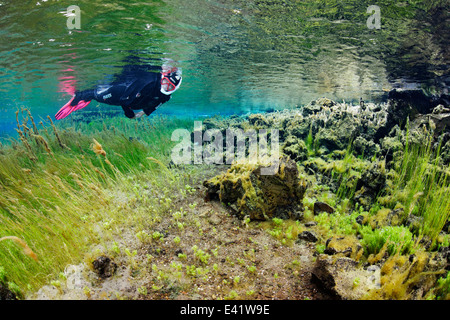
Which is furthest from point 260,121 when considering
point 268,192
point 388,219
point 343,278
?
point 343,278

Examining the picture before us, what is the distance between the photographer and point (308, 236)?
396cm

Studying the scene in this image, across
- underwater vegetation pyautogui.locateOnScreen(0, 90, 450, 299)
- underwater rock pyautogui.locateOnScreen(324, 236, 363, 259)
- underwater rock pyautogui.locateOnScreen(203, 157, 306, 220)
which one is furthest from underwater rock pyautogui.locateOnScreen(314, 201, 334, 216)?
underwater rock pyautogui.locateOnScreen(324, 236, 363, 259)

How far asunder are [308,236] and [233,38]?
963cm

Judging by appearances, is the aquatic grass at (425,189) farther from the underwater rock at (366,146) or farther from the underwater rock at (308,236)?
the underwater rock at (308,236)

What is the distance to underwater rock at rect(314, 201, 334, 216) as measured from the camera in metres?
4.80

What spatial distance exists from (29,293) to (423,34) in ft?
45.8

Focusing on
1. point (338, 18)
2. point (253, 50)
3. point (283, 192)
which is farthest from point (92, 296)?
point (253, 50)

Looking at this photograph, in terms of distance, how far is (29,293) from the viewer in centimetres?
300

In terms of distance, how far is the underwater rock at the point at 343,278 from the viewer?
2588 millimetres

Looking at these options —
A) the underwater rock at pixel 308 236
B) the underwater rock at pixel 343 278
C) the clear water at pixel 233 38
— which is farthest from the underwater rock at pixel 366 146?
the underwater rock at pixel 343 278

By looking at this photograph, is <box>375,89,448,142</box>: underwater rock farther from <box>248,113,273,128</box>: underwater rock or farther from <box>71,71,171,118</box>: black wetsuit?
<box>71,71,171,118</box>: black wetsuit

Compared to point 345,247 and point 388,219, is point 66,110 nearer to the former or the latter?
point 345,247

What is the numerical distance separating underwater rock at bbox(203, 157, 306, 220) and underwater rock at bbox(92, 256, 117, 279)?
2508 mm

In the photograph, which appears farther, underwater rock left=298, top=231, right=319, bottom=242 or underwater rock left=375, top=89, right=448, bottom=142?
underwater rock left=375, top=89, right=448, bottom=142
